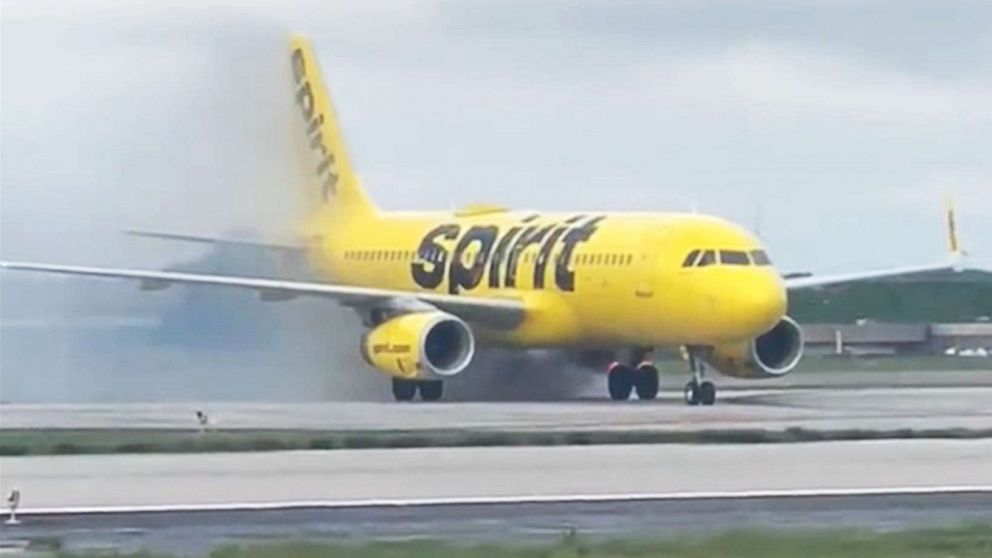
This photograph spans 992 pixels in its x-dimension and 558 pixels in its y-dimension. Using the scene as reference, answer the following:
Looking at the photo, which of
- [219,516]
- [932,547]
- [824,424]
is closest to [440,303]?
[824,424]

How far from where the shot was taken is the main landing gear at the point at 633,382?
53.4m

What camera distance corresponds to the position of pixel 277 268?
63.2 meters

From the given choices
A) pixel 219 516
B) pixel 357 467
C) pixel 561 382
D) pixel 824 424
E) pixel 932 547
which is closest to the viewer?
pixel 932 547

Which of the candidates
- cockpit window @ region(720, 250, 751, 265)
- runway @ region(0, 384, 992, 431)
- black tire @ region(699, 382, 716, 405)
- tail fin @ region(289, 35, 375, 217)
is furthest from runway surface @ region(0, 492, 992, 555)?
tail fin @ region(289, 35, 375, 217)

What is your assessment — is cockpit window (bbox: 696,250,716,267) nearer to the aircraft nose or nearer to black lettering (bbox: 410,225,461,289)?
the aircraft nose

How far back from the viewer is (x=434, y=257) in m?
58.4

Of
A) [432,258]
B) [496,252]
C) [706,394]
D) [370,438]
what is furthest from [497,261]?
[370,438]

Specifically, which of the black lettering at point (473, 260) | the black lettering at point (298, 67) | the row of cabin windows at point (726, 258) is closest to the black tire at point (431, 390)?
the black lettering at point (473, 260)

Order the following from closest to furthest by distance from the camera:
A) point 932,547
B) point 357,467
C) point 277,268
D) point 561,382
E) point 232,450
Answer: point 932,547, point 357,467, point 232,450, point 561,382, point 277,268

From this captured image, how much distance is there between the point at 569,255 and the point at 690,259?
153 inches

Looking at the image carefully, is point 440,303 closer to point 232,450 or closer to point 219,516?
point 232,450

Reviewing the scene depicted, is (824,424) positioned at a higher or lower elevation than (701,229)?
lower

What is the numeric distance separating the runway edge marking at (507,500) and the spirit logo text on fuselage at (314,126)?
3985 centimetres

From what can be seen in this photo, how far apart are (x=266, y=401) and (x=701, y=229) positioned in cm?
909
